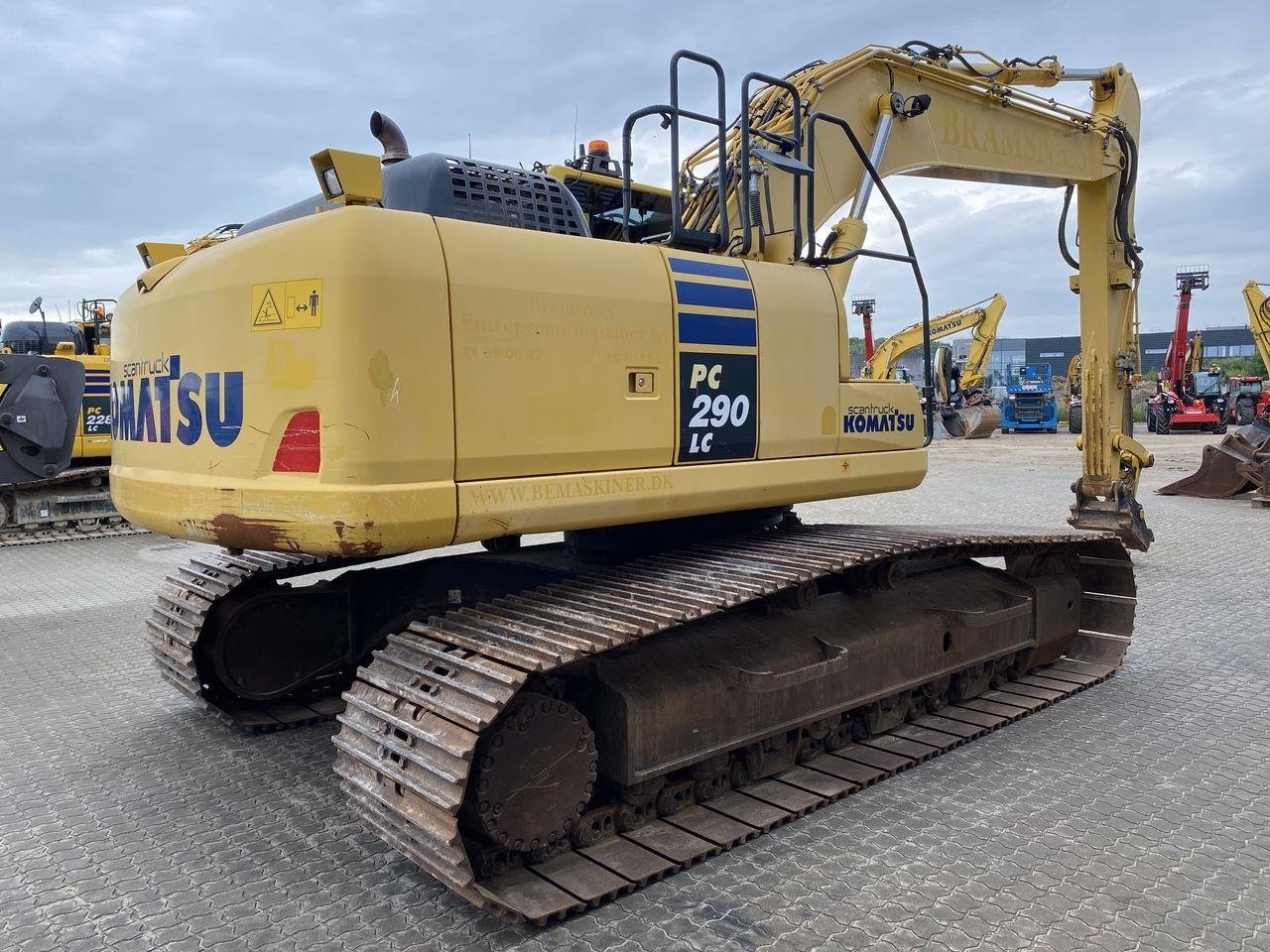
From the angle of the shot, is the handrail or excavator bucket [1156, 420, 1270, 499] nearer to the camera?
the handrail

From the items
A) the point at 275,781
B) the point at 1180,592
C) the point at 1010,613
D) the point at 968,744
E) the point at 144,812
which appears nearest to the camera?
the point at 144,812

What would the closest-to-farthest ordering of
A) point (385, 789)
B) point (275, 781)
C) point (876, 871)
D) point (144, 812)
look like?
point (385, 789) < point (876, 871) < point (144, 812) < point (275, 781)

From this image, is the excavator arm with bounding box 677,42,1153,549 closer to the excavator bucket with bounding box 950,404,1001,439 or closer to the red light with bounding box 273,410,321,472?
the red light with bounding box 273,410,321,472

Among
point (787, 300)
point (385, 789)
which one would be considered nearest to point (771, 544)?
point (787, 300)

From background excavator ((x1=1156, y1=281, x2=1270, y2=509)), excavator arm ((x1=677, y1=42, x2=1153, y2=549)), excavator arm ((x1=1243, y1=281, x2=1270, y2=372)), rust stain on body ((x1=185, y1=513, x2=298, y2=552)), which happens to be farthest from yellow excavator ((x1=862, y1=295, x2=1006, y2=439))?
rust stain on body ((x1=185, y1=513, x2=298, y2=552))

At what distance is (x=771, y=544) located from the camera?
4.34m

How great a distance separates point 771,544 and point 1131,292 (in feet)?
20.1

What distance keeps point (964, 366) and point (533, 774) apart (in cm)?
3203

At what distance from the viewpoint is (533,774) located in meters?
3.31

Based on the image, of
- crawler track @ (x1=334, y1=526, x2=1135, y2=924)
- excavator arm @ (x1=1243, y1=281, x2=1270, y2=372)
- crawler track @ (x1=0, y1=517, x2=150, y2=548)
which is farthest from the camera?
excavator arm @ (x1=1243, y1=281, x2=1270, y2=372)

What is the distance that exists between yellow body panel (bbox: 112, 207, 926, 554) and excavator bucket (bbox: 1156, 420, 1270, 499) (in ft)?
40.1

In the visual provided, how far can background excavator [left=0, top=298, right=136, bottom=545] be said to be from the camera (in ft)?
23.3

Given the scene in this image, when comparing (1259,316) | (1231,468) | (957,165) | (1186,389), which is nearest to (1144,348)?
(1186,389)

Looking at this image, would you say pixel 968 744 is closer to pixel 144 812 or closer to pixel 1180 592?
pixel 144 812
